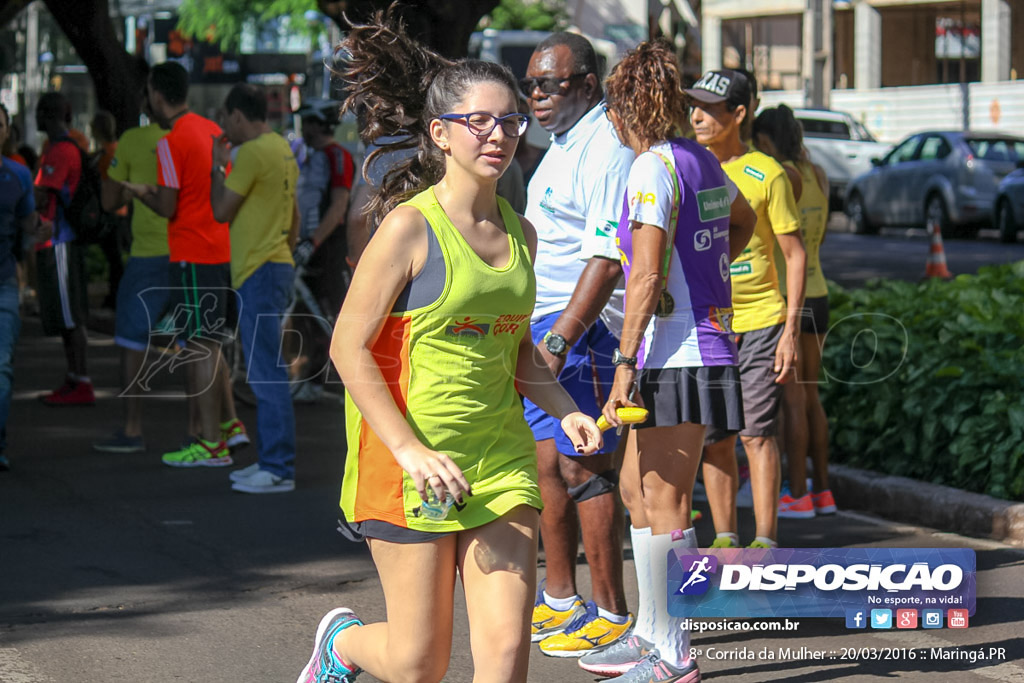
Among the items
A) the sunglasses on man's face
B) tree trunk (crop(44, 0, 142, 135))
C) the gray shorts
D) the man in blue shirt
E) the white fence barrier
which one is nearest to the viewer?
the sunglasses on man's face

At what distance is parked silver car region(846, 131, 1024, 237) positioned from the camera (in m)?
23.4

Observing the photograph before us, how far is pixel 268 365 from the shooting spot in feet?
25.4

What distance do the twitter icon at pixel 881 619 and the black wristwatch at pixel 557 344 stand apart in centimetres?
155

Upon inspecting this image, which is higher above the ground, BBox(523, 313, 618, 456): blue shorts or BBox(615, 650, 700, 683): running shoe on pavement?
BBox(523, 313, 618, 456): blue shorts

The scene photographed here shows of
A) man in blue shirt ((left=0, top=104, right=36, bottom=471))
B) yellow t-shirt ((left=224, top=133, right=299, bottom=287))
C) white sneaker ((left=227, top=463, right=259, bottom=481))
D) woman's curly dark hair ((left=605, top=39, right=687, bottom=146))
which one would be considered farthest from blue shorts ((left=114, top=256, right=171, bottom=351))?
woman's curly dark hair ((left=605, top=39, right=687, bottom=146))

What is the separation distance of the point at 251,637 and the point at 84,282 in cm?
576

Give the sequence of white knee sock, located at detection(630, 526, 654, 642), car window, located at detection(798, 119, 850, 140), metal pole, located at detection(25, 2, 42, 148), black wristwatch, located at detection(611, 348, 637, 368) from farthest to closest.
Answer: metal pole, located at detection(25, 2, 42, 148) < car window, located at detection(798, 119, 850, 140) < white knee sock, located at detection(630, 526, 654, 642) < black wristwatch, located at detection(611, 348, 637, 368)

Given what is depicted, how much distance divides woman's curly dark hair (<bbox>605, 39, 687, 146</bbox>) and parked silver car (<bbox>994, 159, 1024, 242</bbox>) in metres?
19.1

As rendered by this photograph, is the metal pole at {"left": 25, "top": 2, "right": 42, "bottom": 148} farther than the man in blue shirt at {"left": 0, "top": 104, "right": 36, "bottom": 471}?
Yes

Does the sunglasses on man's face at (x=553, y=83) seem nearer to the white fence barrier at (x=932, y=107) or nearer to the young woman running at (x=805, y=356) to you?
the young woman running at (x=805, y=356)

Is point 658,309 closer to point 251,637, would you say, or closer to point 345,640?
point 345,640

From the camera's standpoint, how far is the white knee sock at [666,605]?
4.76m

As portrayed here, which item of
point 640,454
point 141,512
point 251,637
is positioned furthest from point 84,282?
point 640,454

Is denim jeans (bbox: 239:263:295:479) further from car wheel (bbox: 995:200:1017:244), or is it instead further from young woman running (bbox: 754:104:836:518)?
car wheel (bbox: 995:200:1017:244)
